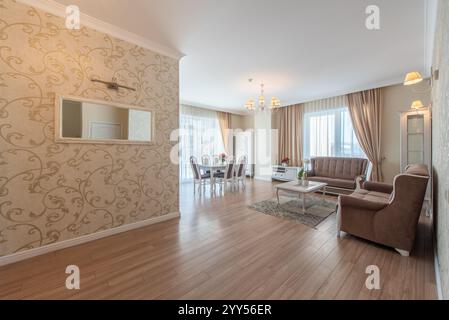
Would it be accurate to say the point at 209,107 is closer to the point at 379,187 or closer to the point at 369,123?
the point at 369,123

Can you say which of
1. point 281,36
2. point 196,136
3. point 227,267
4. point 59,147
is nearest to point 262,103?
point 281,36

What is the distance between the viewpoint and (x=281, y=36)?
263cm

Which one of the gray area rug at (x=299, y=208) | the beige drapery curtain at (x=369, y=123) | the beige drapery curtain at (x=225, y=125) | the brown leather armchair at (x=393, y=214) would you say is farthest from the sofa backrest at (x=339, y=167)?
the beige drapery curtain at (x=225, y=125)

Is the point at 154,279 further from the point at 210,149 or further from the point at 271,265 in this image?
the point at 210,149

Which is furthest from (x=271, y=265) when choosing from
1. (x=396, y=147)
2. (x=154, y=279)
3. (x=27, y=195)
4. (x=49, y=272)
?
(x=396, y=147)

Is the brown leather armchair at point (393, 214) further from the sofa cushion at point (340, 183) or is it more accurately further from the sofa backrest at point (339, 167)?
the sofa backrest at point (339, 167)

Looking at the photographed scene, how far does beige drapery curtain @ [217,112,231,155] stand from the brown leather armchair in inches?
213

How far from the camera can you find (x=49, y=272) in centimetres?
176

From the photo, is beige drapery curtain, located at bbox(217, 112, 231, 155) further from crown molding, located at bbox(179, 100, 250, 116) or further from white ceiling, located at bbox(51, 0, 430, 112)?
white ceiling, located at bbox(51, 0, 430, 112)

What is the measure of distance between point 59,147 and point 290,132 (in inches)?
234

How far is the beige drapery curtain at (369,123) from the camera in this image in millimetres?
4543

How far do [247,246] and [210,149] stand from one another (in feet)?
16.8

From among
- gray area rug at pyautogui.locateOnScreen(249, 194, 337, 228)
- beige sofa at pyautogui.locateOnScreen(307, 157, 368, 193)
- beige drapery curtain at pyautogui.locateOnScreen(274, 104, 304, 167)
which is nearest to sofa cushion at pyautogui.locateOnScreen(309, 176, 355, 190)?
beige sofa at pyautogui.locateOnScreen(307, 157, 368, 193)

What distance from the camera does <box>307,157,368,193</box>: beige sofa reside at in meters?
4.44
